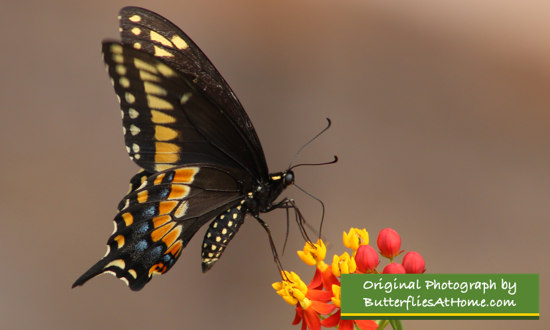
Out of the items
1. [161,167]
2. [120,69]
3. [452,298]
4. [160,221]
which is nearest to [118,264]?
[160,221]

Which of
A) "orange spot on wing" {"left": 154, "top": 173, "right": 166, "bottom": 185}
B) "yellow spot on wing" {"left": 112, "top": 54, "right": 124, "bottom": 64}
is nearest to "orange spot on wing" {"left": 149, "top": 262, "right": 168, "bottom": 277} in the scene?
"orange spot on wing" {"left": 154, "top": 173, "right": 166, "bottom": 185}

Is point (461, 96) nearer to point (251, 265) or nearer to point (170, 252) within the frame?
point (251, 265)

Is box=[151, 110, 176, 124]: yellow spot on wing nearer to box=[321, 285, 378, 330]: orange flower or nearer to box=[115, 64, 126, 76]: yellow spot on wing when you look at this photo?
box=[115, 64, 126, 76]: yellow spot on wing

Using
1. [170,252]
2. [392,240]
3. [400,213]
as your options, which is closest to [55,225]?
[170,252]

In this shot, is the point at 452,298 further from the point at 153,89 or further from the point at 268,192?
the point at 153,89

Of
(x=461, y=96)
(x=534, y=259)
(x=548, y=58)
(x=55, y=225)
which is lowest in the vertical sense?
(x=55, y=225)

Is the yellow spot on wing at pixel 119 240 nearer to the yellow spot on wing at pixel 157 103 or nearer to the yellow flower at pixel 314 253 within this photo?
the yellow spot on wing at pixel 157 103
